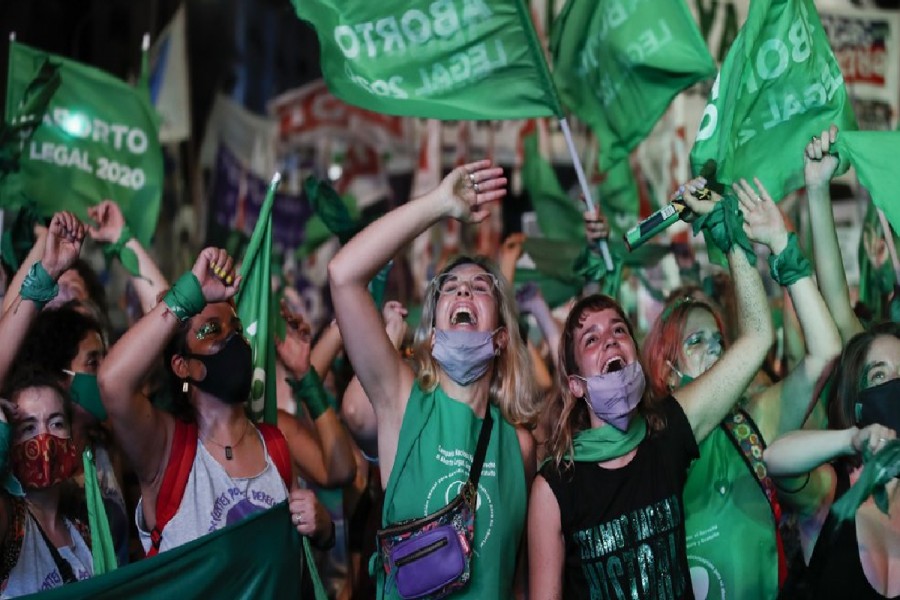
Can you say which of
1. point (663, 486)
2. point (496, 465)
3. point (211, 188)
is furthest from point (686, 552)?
point (211, 188)

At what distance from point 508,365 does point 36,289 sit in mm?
1531

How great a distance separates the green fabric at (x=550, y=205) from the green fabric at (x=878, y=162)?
3285 millimetres

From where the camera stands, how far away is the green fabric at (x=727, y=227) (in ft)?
13.2

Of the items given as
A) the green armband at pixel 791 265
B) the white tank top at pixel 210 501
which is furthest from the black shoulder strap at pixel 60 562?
the green armband at pixel 791 265

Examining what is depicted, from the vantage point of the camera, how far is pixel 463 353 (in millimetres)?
3783

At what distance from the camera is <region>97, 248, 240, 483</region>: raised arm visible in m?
3.73

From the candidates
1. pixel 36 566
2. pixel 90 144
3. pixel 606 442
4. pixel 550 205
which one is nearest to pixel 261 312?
pixel 36 566

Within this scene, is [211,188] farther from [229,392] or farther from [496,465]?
[496,465]

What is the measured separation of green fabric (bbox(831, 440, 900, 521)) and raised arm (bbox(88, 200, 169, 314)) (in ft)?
8.99

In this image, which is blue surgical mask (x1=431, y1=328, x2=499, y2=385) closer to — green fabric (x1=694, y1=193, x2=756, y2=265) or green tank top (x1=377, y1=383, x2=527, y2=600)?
green tank top (x1=377, y1=383, x2=527, y2=600)

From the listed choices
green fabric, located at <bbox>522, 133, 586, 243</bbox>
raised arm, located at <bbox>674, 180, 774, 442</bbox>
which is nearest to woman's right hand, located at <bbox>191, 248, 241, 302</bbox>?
raised arm, located at <bbox>674, 180, 774, 442</bbox>

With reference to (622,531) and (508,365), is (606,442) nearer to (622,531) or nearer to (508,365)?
(622,531)

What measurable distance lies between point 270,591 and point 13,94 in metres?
3.98

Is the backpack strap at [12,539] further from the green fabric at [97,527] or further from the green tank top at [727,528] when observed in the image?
the green tank top at [727,528]
